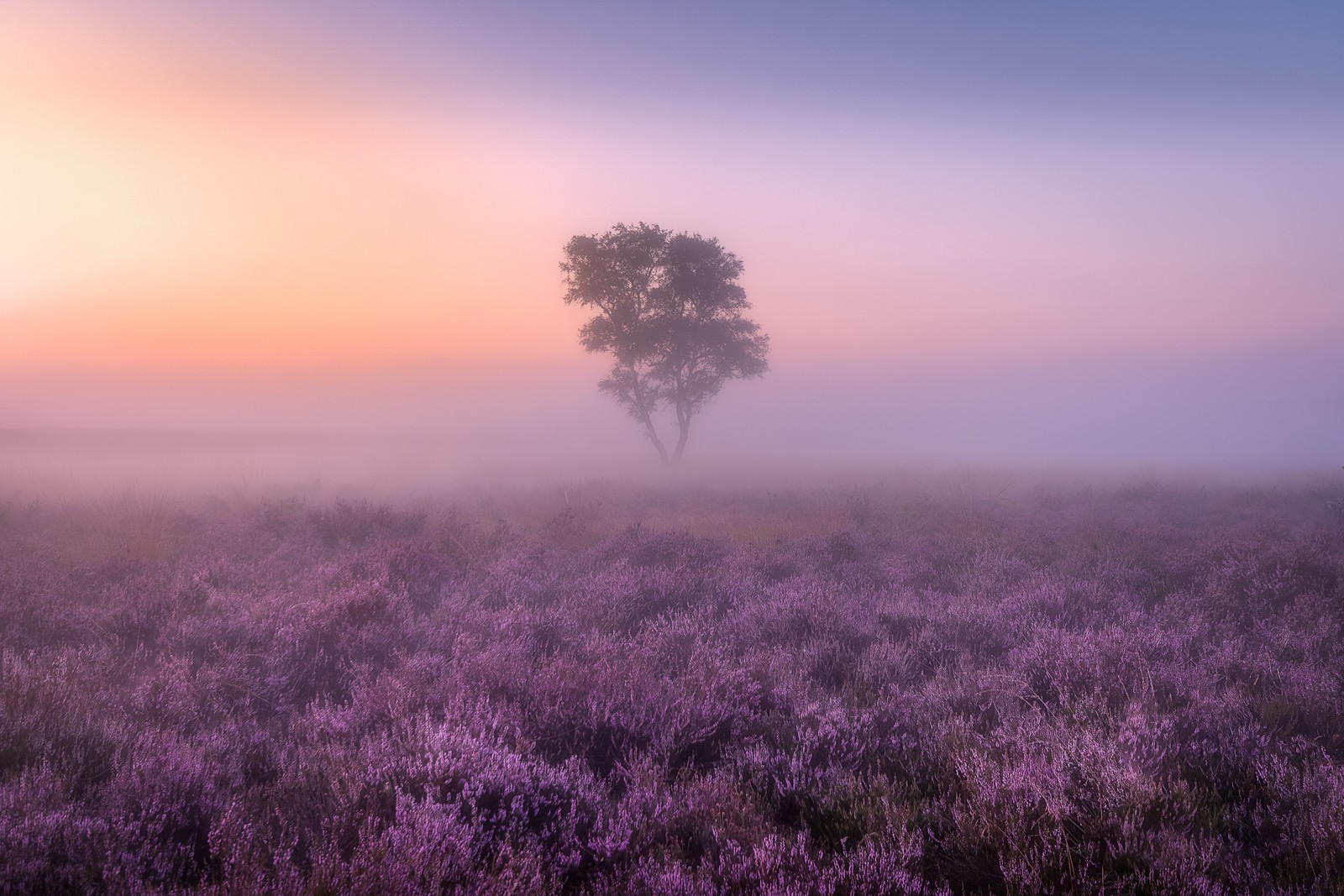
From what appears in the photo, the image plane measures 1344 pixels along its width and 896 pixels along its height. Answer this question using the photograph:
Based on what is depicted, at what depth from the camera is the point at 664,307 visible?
2570 cm

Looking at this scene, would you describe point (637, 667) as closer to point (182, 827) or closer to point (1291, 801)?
point (182, 827)

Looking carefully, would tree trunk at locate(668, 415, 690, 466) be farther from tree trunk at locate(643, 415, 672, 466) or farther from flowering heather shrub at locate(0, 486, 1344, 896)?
flowering heather shrub at locate(0, 486, 1344, 896)

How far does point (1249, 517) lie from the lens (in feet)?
37.9

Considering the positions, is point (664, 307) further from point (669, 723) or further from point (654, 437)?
point (669, 723)

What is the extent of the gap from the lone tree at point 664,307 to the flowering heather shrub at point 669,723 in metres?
18.7

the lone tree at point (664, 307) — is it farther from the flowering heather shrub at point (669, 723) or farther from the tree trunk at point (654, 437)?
the flowering heather shrub at point (669, 723)

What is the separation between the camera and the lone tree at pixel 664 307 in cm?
2498

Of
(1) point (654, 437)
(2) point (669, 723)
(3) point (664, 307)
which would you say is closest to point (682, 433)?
(1) point (654, 437)

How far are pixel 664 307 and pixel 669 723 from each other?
77.1 ft

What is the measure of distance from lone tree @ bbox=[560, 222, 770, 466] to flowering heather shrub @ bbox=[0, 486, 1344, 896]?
61.3 ft

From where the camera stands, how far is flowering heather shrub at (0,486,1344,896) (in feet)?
7.41

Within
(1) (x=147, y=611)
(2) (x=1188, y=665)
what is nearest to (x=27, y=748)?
(1) (x=147, y=611)

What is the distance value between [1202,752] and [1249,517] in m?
11.6

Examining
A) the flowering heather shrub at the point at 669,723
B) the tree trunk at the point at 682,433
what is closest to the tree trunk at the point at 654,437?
the tree trunk at the point at 682,433
